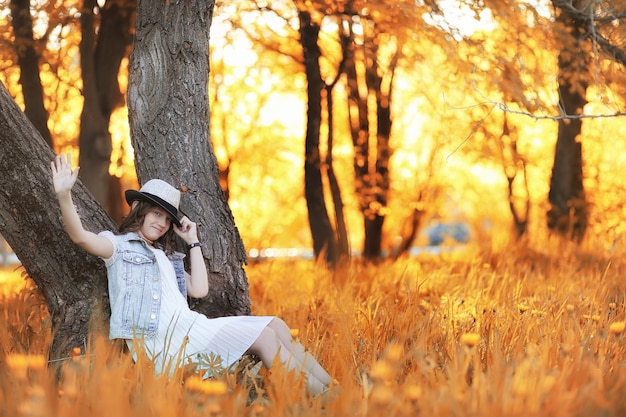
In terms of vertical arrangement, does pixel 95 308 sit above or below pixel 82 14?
below

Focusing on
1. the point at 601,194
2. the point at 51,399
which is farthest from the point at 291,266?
the point at 601,194

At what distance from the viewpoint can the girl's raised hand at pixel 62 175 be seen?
3.35 metres

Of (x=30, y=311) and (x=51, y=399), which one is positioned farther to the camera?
(x=30, y=311)

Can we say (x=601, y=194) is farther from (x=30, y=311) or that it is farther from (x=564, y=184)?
(x=30, y=311)

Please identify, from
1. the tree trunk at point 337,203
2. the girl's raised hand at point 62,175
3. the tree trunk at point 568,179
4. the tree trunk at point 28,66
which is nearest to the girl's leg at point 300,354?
the girl's raised hand at point 62,175

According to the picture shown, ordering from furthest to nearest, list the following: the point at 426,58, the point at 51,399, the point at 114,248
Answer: the point at 426,58 → the point at 114,248 → the point at 51,399

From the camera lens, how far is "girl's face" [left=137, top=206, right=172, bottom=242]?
3.84 m

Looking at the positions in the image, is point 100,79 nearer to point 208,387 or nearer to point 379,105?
point 379,105

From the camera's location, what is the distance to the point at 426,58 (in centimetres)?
796

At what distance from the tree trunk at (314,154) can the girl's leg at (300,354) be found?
4684 mm

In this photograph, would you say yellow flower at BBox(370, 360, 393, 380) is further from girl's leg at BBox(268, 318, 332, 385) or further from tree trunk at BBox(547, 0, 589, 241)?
tree trunk at BBox(547, 0, 589, 241)

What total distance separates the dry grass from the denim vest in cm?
15

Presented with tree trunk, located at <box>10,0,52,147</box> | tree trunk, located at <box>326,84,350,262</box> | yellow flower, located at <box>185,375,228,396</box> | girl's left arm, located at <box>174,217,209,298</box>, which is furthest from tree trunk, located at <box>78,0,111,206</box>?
yellow flower, located at <box>185,375,228,396</box>

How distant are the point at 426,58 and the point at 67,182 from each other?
540 cm
